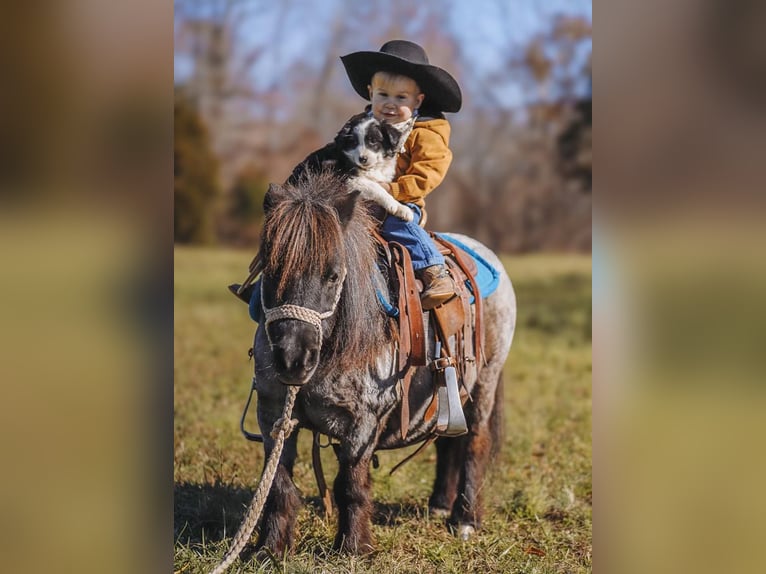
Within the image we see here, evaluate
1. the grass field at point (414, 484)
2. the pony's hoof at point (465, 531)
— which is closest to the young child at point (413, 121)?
the grass field at point (414, 484)

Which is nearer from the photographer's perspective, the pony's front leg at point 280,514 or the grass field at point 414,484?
the pony's front leg at point 280,514

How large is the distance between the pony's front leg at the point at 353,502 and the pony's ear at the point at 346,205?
106 centimetres

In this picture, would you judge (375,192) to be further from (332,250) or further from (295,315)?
(295,315)

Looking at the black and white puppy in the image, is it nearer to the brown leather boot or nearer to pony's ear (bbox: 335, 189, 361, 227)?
pony's ear (bbox: 335, 189, 361, 227)

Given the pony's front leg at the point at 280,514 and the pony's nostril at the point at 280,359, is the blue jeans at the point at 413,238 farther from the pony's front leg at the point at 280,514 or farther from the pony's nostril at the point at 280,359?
the pony's front leg at the point at 280,514

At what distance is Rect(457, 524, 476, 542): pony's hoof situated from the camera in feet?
13.5

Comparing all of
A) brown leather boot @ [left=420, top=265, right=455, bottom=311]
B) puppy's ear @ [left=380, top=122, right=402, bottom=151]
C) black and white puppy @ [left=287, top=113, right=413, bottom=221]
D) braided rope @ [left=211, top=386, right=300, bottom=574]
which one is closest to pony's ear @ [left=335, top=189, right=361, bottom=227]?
black and white puppy @ [left=287, top=113, right=413, bottom=221]

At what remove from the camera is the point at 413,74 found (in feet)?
11.2

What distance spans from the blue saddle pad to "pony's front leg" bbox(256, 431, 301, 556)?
152 cm

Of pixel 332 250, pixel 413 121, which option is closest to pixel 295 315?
pixel 332 250

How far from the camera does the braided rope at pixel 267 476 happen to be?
Result: 2.73 meters

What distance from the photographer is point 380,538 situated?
3.84 metres
